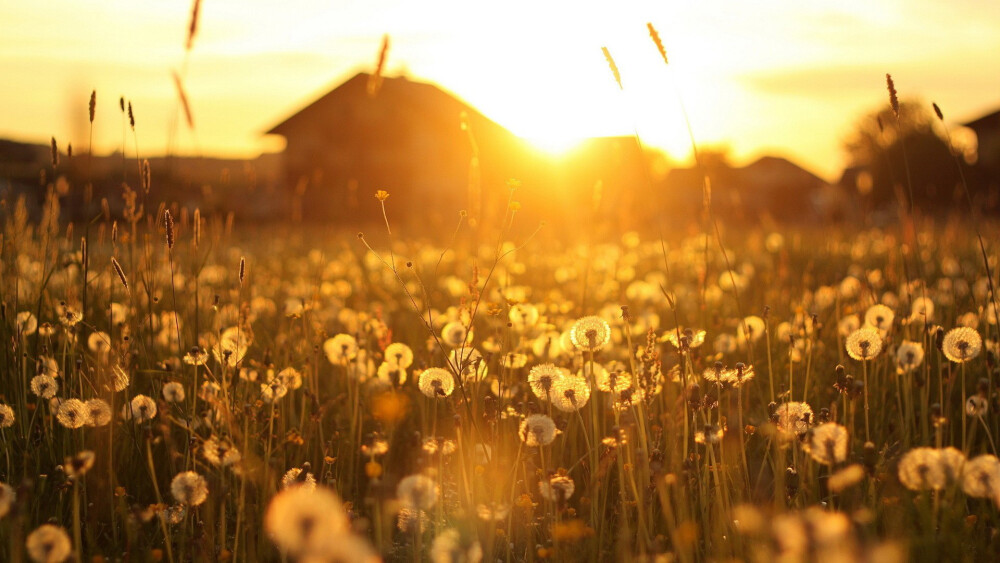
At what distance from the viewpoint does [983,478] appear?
1.58m

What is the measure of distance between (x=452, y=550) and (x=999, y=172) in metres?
38.5

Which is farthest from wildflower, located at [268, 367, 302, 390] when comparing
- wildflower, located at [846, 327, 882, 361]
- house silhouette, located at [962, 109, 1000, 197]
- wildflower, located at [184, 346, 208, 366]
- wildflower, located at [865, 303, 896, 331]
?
house silhouette, located at [962, 109, 1000, 197]

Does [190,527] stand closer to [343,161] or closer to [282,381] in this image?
[282,381]

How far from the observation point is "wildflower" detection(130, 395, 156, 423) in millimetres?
2285

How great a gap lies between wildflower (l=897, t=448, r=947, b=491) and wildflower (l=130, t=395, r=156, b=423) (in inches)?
73.8

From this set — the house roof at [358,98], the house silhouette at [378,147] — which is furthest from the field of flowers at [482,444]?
the house roof at [358,98]

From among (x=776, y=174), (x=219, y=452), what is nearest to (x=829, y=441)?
(x=219, y=452)

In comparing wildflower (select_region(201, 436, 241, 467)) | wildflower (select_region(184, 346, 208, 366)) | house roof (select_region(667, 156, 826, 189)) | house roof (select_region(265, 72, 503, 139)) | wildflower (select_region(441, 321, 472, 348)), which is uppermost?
house roof (select_region(667, 156, 826, 189))

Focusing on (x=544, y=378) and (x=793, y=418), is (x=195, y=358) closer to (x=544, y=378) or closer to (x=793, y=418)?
(x=544, y=378)

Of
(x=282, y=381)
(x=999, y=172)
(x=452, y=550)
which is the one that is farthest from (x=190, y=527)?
(x=999, y=172)

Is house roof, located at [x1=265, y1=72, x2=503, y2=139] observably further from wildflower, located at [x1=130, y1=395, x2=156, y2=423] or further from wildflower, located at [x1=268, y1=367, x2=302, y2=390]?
wildflower, located at [x1=130, y1=395, x2=156, y2=423]

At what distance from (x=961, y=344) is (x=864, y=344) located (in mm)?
284

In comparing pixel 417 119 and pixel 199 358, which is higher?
pixel 417 119

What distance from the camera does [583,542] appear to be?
2.00 m
